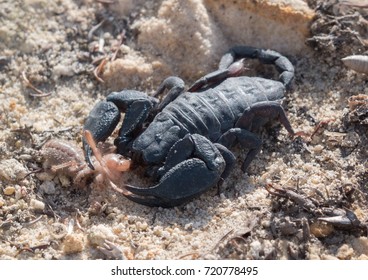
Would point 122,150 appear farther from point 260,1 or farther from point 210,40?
point 260,1

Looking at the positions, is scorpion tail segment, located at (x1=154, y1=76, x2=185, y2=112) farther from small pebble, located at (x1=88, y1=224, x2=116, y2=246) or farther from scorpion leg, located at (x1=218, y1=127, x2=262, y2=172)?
small pebble, located at (x1=88, y1=224, x2=116, y2=246)

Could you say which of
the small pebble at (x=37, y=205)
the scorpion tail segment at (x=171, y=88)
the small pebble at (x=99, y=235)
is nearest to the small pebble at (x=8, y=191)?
the small pebble at (x=37, y=205)

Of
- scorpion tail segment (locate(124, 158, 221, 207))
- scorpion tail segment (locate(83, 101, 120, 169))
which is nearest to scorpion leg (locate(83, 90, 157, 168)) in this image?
scorpion tail segment (locate(83, 101, 120, 169))

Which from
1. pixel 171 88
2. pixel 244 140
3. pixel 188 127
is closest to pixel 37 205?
pixel 188 127

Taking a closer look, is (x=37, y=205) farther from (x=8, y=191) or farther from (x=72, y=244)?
(x=72, y=244)
